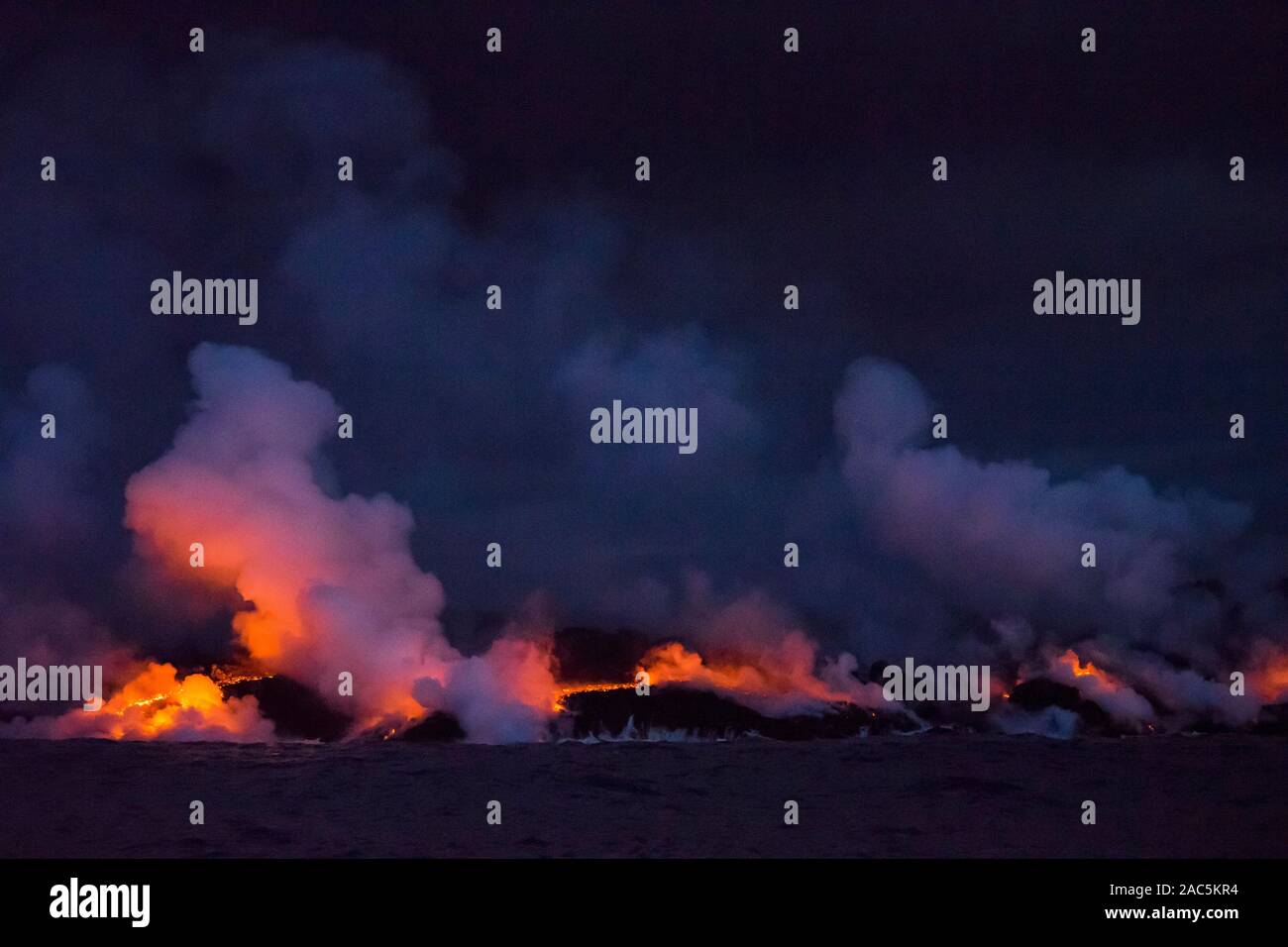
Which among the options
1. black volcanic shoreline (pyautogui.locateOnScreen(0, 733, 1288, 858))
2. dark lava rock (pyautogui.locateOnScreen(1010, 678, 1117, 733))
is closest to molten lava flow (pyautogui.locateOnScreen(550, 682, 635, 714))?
black volcanic shoreline (pyautogui.locateOnScreen(0, 733, 1288, 858))

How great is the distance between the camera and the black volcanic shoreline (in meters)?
11.0

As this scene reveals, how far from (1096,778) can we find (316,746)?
35.1ft

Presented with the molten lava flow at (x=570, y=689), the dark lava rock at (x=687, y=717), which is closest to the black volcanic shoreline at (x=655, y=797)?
the dark lava rock at (x=687, y=717)

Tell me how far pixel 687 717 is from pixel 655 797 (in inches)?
72.0

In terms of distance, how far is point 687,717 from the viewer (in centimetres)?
1373

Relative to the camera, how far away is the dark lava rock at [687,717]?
1351 cm

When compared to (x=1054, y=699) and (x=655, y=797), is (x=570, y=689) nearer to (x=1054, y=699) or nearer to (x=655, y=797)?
(x=655, y=797)

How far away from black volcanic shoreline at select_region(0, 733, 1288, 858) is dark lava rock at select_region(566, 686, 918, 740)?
26 centimetres

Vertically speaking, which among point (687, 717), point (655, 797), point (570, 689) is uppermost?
point (570, 689)

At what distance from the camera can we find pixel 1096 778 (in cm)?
1220

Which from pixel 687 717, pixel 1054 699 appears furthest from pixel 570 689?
pixel 1054 699
